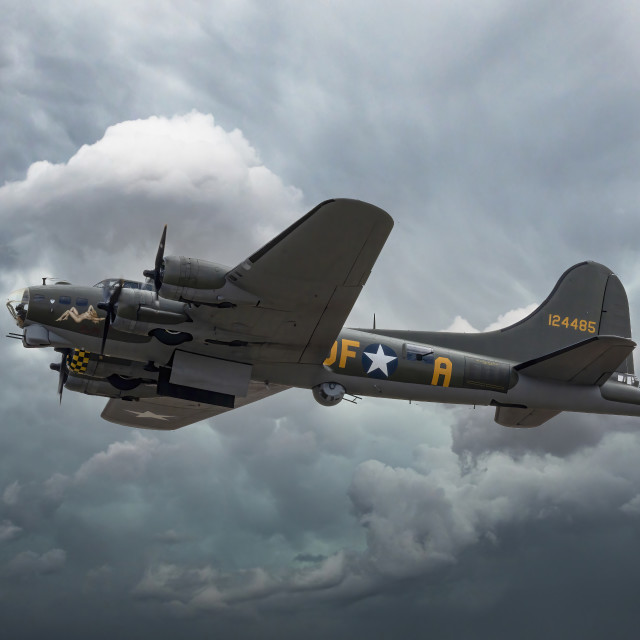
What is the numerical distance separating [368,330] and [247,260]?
18.1 feet

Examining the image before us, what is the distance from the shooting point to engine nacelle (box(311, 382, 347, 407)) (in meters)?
19.2

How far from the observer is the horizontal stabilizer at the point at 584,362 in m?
19.4

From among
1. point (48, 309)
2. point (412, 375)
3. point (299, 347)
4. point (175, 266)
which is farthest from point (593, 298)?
point (48, 309)

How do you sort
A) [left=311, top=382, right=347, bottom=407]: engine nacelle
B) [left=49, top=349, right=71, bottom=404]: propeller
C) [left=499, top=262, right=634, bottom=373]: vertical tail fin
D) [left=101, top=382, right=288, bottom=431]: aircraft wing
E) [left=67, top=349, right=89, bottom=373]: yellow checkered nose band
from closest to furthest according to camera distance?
[left=311, top=382, right=347, bottom=407]: engine nacelle, [left=67, top=349, right=89, bottom=373]: yellow checkered nose band, [left=49, top=349, right=71, bottom=404]: propeller, [left=499, top=262, right=634, bottom=373]: vertical tail fin, [left=101, top=382, right=288, bottom=431]: aircraft wing

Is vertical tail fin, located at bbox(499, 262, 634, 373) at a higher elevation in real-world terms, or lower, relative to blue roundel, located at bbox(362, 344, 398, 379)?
higher

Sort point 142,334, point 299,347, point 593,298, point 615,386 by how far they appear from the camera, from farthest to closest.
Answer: point 593,298
point 615,386
point 299,347
point 142,334

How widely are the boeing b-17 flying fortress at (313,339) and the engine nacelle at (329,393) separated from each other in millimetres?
29

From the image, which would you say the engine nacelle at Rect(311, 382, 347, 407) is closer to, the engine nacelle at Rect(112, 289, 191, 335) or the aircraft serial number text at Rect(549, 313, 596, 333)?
the engine nacelle at Rect(112, 289, 191, 335)

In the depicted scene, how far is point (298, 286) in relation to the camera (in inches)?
632

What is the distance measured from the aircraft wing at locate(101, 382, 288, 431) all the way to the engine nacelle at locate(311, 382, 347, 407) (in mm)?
4757

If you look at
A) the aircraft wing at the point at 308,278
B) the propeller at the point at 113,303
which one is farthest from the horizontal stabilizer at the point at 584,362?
the propeller at the point at 113,303

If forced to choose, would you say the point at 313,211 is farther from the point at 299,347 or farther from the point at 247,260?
the point at 299,347

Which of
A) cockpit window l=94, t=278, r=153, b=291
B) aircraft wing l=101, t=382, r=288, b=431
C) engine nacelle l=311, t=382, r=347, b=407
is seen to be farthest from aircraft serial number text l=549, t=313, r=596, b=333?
cockpit window l=94, t=278, r=153, b=291

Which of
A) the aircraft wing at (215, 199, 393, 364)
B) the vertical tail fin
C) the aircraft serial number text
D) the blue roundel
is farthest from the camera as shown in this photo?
the aircraft serial number text
